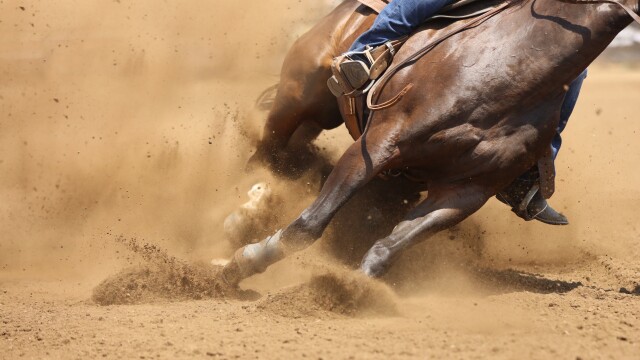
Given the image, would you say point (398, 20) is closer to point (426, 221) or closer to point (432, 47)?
point (432, 47)

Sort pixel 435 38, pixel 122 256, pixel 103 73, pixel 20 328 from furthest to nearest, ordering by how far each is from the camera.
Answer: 1. pixel 103 73
2. pixel 122 256
3. pixel 435 38
4. pixel 20 328

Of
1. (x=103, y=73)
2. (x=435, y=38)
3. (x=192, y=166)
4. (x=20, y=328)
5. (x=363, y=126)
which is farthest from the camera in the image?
(x=103, y=73)

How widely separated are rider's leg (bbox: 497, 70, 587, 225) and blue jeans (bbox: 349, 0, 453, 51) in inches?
35.6

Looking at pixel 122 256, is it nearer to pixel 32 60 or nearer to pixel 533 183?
pixel 32 60

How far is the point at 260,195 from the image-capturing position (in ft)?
20.9

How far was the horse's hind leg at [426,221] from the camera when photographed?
15.1 feet

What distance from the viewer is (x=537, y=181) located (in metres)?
5.04

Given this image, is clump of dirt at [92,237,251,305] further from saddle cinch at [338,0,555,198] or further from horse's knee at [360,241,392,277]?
saddle cinch at [338,0,555,198]

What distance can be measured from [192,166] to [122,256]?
3.44 feet

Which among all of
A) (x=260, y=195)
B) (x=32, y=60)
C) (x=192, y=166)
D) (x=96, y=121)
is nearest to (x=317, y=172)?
(x=260, y=195)

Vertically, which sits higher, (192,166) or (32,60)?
(32,60)

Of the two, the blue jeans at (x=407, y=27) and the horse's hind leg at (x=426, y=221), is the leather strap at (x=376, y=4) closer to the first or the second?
the blue jeans at (x=407, y=27)

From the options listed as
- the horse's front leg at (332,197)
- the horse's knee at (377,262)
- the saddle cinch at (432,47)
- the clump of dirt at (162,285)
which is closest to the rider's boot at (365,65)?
the saddle cinch at (432,47)

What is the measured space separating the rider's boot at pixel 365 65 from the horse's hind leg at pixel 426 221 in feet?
2.64
